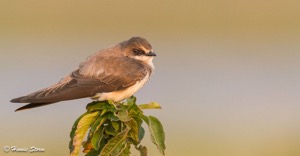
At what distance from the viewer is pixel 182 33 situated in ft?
74.8

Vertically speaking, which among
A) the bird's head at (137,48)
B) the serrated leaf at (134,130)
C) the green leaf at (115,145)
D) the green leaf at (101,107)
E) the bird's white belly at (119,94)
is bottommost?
the green leaf at (115,145)

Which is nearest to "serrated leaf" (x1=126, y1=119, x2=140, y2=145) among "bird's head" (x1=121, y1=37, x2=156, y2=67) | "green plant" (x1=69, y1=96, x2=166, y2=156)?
→ "green plant" (x1=69, y1=96, x2=166, y2=156)

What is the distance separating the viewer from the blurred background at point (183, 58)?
1270 centimetres

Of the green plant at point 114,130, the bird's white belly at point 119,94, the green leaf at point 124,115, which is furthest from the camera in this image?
the bird's white belly at point 119,94

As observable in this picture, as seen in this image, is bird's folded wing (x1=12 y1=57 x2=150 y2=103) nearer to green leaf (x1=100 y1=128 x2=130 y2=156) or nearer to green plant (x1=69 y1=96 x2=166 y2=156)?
green plant (x1=69 y1=96 x2=166 y2=156)

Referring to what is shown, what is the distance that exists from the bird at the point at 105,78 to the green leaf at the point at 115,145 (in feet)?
4.21

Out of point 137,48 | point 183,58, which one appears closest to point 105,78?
point 137,48

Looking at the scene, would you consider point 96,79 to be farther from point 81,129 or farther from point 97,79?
point 81,129

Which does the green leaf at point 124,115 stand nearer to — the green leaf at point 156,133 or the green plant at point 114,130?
the green plant at point 114,130

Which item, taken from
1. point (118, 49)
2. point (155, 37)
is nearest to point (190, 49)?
point (155, 37)

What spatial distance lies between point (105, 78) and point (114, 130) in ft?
6.02

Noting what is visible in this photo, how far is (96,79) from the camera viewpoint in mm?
8508

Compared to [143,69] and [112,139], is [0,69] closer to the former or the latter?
[143,69]

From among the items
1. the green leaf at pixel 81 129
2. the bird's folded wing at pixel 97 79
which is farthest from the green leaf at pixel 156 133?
the bird's folded wing at pixel 97 79
